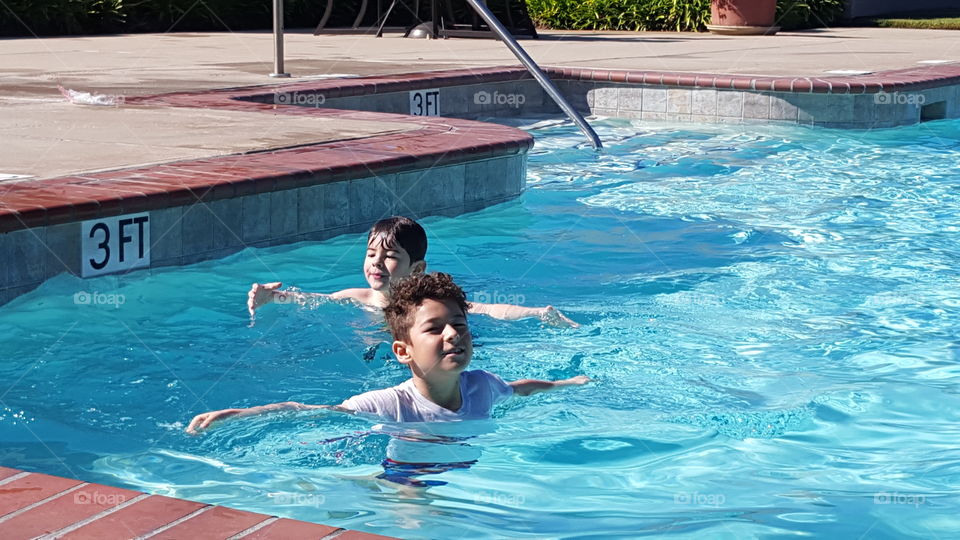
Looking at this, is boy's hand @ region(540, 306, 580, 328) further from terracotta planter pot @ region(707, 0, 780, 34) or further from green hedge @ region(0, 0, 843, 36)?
terracotta planter pot @ region(707, 0, 780, 34)

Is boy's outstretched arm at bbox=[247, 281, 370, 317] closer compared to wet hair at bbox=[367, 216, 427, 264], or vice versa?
wet hair at bbox=[367, 216, 427, 264]

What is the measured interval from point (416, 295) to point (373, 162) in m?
3.01

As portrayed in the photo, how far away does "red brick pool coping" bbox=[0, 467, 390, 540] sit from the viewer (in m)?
2.62

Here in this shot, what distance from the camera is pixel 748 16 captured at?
20453mm

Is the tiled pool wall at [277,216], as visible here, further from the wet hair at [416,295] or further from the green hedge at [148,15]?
the green hedge at [148,15]

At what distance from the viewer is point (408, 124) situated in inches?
328

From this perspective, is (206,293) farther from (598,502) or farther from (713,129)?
(713,129)

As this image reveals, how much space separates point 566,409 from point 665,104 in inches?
307

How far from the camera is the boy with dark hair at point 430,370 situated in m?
3.74

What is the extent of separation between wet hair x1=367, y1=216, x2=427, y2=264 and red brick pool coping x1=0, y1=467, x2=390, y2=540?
2.21 meters

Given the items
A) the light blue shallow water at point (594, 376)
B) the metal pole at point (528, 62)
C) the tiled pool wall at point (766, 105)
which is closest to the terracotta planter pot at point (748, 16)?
the tiled pool wall at point (766, 105)

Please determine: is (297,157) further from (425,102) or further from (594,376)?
(425,102)

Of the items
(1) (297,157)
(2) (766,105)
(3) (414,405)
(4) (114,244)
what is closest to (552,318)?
(3) (414,405)

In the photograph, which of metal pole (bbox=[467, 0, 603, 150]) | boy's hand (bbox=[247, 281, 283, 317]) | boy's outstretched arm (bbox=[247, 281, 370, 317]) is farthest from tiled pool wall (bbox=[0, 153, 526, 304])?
metal pole (bbox=[467, 0, 603, 150])
